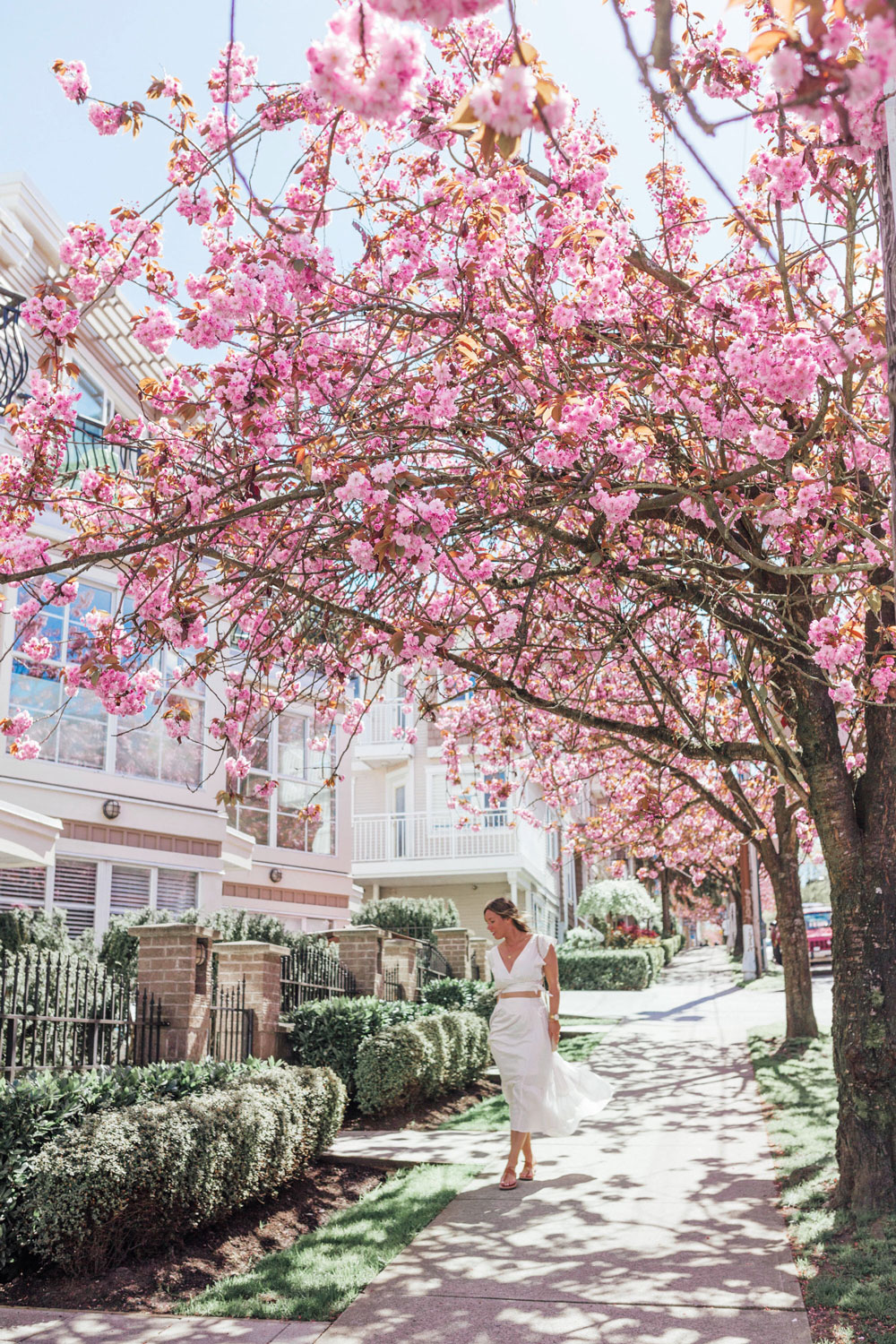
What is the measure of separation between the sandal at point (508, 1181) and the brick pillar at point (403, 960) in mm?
7168

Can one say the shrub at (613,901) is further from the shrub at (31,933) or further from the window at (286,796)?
the shrub at (31,933)

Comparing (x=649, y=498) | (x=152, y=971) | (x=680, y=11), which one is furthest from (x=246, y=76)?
(x=152, y=971)

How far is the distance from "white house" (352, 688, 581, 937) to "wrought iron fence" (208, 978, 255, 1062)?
17.7 metres

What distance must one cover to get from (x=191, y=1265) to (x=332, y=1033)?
484 centimetres

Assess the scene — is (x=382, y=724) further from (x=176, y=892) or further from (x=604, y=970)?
(x=176, y=892)

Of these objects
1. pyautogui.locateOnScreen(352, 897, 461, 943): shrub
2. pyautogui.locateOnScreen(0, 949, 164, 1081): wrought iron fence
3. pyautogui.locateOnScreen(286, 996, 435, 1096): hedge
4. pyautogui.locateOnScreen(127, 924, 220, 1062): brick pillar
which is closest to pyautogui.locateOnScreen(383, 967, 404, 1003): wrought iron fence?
pyautogui.locateOnScreen(286, 996, 435, 1096): hedge

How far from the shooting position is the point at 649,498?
21.3 feet

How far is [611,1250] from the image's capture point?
5.68 metres

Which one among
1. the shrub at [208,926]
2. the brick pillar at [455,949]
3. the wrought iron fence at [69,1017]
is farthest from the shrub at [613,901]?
the wrought iron fence at [69,1017]

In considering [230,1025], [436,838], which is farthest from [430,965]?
[436,838]

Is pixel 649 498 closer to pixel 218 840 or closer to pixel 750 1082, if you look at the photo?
pixel 750 1082

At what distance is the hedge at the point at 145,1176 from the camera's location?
543cm

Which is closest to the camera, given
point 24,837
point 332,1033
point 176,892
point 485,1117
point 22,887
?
point 24,837

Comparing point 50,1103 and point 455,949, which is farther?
point 455,949
